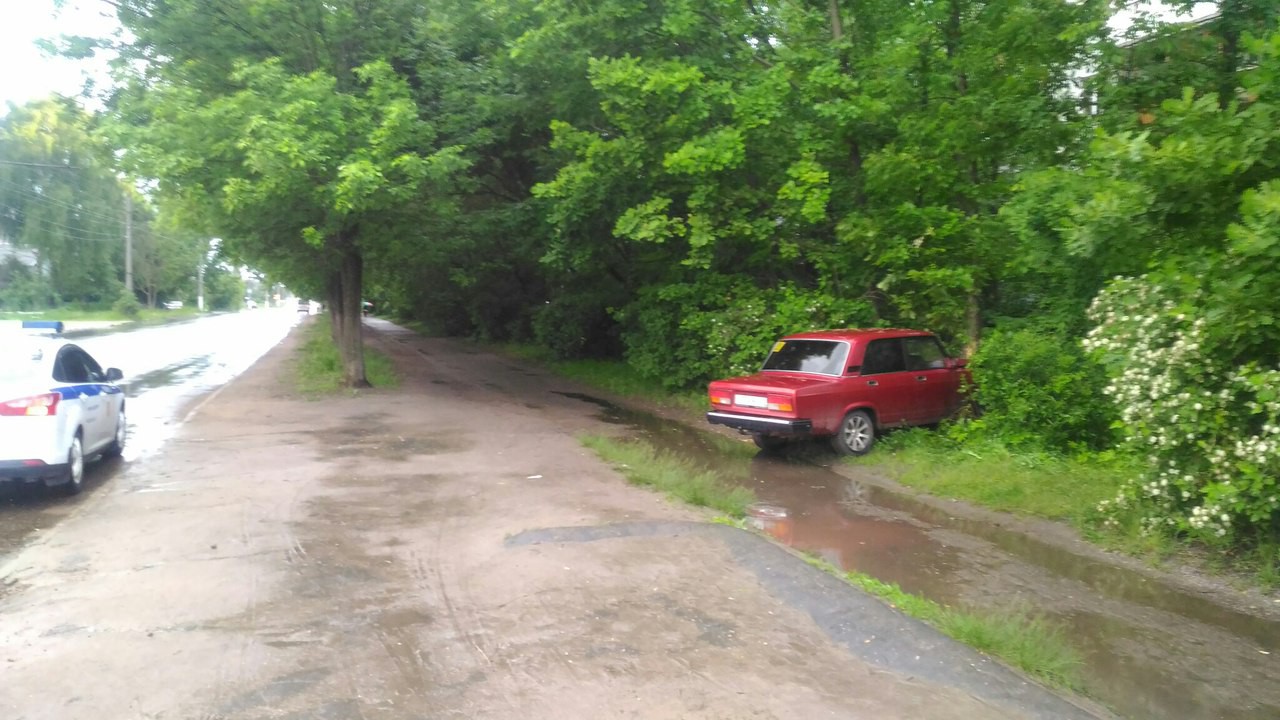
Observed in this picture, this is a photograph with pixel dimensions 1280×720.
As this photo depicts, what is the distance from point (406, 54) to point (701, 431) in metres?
8.46

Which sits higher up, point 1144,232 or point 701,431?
point 1144,232

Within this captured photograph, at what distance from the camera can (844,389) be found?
11.6m

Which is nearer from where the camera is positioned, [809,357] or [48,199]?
[809,357]

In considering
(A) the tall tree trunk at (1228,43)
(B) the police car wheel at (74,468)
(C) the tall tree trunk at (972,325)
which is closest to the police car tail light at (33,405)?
(B) the police car wheel at (74,468)

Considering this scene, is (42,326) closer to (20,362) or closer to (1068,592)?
(20,362)

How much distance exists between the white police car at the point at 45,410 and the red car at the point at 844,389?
7.10 meters

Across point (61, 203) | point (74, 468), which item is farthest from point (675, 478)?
point (61, 203)

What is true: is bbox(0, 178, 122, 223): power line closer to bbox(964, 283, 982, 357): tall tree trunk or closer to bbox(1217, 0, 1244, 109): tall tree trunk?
bbox(964, 283, 982, 357): tall tree trunk

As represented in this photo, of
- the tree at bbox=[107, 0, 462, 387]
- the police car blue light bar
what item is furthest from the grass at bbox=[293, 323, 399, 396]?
the police car blue light bar

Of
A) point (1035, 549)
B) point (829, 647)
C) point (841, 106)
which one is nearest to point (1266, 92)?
point (1035, 549)

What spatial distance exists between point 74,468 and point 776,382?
7.65m

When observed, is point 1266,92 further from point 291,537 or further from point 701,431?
point 701,431

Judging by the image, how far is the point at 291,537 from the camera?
7.30 meters

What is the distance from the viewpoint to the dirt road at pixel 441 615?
4.40 meters
